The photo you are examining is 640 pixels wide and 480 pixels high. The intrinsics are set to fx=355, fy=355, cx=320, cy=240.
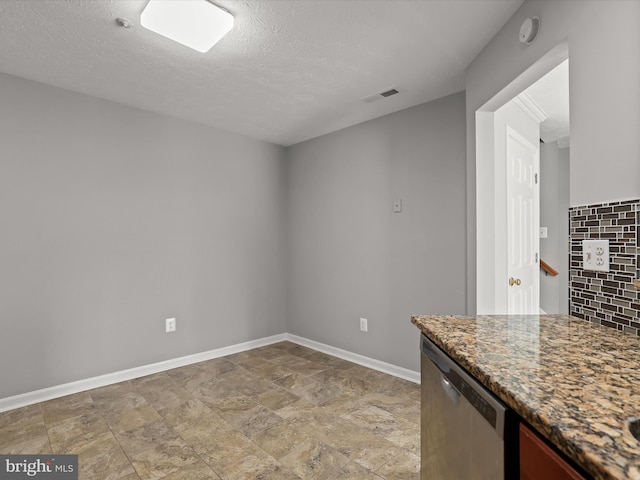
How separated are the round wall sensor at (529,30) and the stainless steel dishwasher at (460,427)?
58.7 inches

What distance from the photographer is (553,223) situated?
397cm

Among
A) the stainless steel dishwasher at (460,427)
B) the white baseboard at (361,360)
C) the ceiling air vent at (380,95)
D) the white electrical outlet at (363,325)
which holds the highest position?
the ceiling air vent at (380,95)

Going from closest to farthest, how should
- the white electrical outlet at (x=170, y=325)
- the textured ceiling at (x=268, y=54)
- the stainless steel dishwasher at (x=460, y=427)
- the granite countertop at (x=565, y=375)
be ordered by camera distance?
the granite countertop at (x=565, y=375) < the stainless steel dishwasher at (x=460, y=427) < the textured ceiling at (x=268, y=54) < the white electrical outlet at (x=170, y=325)

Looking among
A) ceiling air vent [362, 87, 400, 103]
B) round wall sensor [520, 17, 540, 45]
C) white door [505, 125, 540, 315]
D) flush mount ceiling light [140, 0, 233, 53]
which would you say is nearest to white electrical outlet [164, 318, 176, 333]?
flush mount ceiling light [140, 0, 233, 53]

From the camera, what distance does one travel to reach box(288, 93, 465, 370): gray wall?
2848 mm

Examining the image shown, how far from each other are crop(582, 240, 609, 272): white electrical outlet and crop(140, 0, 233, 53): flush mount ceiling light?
1.94m

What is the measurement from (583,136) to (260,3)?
61.4 inches

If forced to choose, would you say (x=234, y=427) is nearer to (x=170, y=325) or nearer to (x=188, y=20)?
(x=170, y=325)

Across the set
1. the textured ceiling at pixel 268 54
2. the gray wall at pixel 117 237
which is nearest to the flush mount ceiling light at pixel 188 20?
the textured ceiling at pixel 268 54

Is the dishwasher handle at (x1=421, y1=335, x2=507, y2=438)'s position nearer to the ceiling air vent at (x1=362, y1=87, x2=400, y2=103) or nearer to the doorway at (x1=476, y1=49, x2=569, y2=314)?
the doorway at (x1=476, y1=49, x2=569, y2=314)

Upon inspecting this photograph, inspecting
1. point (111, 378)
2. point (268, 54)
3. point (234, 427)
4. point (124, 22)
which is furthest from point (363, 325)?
point (124, 22)

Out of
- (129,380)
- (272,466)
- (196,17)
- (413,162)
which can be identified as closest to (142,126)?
(196,17)

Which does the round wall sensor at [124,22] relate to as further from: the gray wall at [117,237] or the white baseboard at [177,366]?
the white baseboard at [177,366]

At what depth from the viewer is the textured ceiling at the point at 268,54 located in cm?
180
